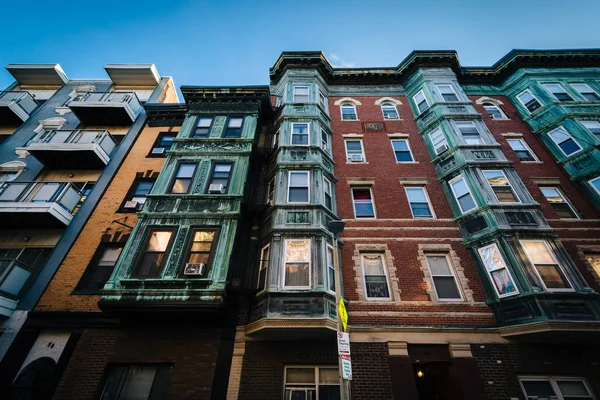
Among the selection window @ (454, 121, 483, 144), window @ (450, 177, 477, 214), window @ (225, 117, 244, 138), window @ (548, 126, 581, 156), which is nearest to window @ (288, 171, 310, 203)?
window @ (225, 117, 244, 138)

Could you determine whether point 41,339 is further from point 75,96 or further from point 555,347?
point 555,347

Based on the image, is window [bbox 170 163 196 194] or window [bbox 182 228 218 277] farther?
window [bbox 170 163 196 194]

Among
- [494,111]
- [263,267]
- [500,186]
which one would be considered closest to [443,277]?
[500,186]

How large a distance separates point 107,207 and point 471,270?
1650 centimetres

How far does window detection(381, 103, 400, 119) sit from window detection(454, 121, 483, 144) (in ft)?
12.0

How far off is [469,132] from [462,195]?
14.6 ft

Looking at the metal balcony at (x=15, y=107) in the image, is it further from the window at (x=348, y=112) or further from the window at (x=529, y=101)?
the window at (x=529, y=101)

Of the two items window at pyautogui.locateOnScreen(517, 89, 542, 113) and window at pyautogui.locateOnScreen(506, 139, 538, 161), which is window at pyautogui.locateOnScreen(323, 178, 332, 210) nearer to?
window at pyautogui.locateOnScreen(506, 139, 538, 161)

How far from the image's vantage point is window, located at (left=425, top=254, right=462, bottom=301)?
1052 cm

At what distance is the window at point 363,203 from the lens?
13.0 m

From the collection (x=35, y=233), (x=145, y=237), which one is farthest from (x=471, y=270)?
(x=35, y=233)

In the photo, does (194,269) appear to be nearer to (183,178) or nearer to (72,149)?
(183,178)

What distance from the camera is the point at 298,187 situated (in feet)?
41.2

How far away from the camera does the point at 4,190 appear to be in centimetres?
1213
